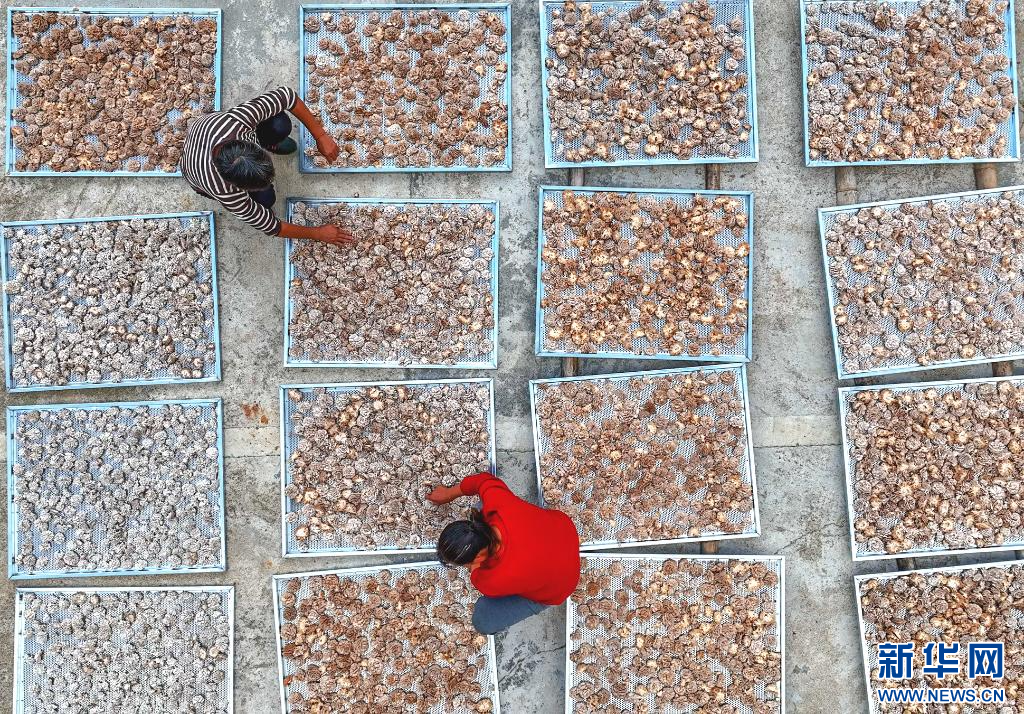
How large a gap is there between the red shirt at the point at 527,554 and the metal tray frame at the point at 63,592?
1058 millimetres

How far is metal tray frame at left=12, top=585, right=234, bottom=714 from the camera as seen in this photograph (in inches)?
85.8

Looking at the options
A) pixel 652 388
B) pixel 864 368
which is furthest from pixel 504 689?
pixel 864 368

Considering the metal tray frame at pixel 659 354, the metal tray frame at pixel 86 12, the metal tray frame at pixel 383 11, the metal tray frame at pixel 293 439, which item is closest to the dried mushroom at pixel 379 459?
the metal tray frame at pixel 293 439

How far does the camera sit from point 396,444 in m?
2.23

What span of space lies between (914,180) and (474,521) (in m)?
1.99

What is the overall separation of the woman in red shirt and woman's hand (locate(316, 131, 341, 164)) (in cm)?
118

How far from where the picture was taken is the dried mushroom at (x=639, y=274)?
223cm

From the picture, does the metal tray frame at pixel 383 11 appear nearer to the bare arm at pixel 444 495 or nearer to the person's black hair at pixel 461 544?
the bare arm at pixel 444 495

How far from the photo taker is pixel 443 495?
82.5 inches

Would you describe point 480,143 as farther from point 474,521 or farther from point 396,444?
point 474,521

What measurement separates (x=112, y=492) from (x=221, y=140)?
1.30 m

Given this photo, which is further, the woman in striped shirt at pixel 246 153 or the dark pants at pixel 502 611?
the dark pants at pixel 502 611

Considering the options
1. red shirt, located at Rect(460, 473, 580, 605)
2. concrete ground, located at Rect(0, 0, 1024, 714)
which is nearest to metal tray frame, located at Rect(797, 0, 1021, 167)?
concrete ground, located at Rect(0, 0, 1024, 714)

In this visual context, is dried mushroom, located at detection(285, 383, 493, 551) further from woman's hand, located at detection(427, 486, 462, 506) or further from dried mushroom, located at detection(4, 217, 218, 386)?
dried mushroom, located at detection(4, 217, 218, 386)
